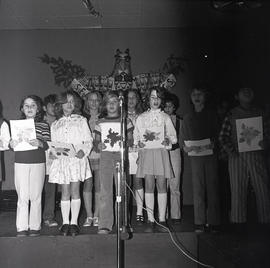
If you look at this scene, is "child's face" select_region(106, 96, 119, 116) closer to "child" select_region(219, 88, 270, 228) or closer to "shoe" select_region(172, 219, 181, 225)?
"child" select_region(219, 88, 270, 228)

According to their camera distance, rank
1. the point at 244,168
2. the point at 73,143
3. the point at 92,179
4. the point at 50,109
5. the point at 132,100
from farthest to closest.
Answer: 1. the point at 50,109
2. the point at 132,100
3. the point at 92,179
4. the point at 244,168
5. the point at 73,143

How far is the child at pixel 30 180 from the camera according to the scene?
10.6ft

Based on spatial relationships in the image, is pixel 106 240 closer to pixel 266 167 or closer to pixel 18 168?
pixel 18 168

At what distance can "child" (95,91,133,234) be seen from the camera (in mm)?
3326

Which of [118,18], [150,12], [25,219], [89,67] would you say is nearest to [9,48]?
[89,67]

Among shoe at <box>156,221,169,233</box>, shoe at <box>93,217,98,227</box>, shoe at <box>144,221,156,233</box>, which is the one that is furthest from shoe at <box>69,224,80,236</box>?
shoe at <box>156,221,169,233</box>

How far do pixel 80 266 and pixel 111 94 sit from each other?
74.4 inches

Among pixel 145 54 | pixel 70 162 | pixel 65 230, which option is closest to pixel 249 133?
pixel 70 162

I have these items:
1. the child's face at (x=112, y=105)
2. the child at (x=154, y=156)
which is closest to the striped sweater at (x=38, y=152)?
the child's face at (x=112, y=105)

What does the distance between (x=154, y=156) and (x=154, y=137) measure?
0.21m

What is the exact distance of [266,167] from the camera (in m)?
3.50

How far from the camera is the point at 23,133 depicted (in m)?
3.25

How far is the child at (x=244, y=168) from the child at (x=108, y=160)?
1.20m

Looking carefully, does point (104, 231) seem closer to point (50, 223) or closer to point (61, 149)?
point (50, 223)
